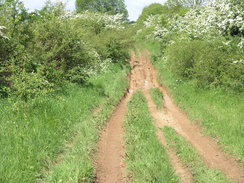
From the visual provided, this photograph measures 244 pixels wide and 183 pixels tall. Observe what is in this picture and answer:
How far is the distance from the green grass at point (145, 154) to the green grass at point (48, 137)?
971mm

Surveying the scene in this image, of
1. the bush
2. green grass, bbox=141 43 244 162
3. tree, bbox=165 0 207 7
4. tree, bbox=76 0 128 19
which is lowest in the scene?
green grass, bbox=141 43 244 162

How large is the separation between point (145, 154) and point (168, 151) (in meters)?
0.88

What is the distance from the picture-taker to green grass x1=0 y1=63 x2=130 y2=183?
5.12 meters

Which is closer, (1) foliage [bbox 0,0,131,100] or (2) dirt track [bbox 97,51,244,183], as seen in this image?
(2) dirt track [bbox 97,51,244,183]

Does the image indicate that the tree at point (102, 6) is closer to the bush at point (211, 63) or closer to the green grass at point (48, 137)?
the bush at point (211, 63)

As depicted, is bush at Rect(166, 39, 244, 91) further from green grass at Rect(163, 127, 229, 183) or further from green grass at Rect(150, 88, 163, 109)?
green grass at Rect(163, 127, 229, 183)

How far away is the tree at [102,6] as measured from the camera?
66312mm

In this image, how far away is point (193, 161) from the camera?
629 centimetres

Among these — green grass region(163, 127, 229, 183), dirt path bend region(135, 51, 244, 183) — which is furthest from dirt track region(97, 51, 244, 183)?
green grass region(163, 127, 229, 183)

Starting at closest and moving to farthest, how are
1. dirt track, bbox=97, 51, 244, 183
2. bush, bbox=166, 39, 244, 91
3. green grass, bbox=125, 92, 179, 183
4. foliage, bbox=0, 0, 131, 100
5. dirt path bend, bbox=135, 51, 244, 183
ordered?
green grass, bbox=125, 92, 179, 183 < dirt track, bbox=97, 51, 244, 183 < dirt path bend, bbox=135, 51, 244, 183 < foliage, bbox=0, 0, 131, 100 < bush, bbox=166, 39, 244, 91

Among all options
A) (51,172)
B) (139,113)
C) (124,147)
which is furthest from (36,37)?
(51,172)

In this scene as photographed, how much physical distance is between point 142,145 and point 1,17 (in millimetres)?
8911

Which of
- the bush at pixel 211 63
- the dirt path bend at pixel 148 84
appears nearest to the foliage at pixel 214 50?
the bush at pixel 211 63

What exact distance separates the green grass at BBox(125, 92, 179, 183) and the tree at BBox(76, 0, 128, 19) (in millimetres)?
59727
